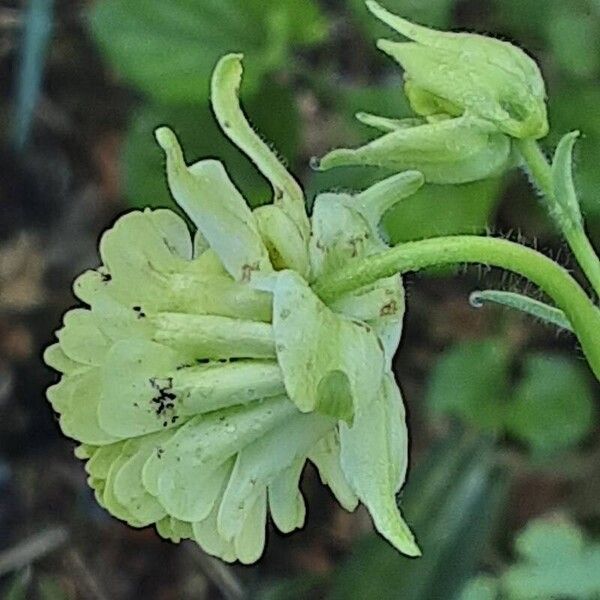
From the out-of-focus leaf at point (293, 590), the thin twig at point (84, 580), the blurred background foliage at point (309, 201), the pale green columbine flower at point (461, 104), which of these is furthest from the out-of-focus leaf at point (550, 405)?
the pale green columbine flower at point (461, 104)

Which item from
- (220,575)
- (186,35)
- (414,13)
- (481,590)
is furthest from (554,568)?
(186,35)

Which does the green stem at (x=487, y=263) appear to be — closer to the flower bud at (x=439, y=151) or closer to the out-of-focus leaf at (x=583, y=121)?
the flower bud at (x=439, y=151)

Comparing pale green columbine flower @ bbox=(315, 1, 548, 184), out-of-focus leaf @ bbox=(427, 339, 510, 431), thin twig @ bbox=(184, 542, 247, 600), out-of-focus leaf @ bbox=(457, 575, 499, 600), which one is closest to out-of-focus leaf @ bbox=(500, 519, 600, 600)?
out-of-focus leaf @ bbox=(457, 575, 499, 600)

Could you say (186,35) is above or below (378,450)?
below

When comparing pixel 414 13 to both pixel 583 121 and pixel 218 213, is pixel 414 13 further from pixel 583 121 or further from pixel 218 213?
pixel 218 213

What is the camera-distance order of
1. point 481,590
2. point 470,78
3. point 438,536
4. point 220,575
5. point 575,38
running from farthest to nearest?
point 220,575
point 575,38
point 438,536
point 481,590
point 470,78

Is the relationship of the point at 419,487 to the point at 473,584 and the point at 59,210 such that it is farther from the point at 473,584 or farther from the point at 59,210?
the point at 59,210

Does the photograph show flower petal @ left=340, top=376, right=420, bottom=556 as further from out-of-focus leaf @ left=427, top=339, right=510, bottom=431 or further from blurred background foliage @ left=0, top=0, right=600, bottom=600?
out-of-focus leaf @ left=427, top=339, right=510, bottom=431
